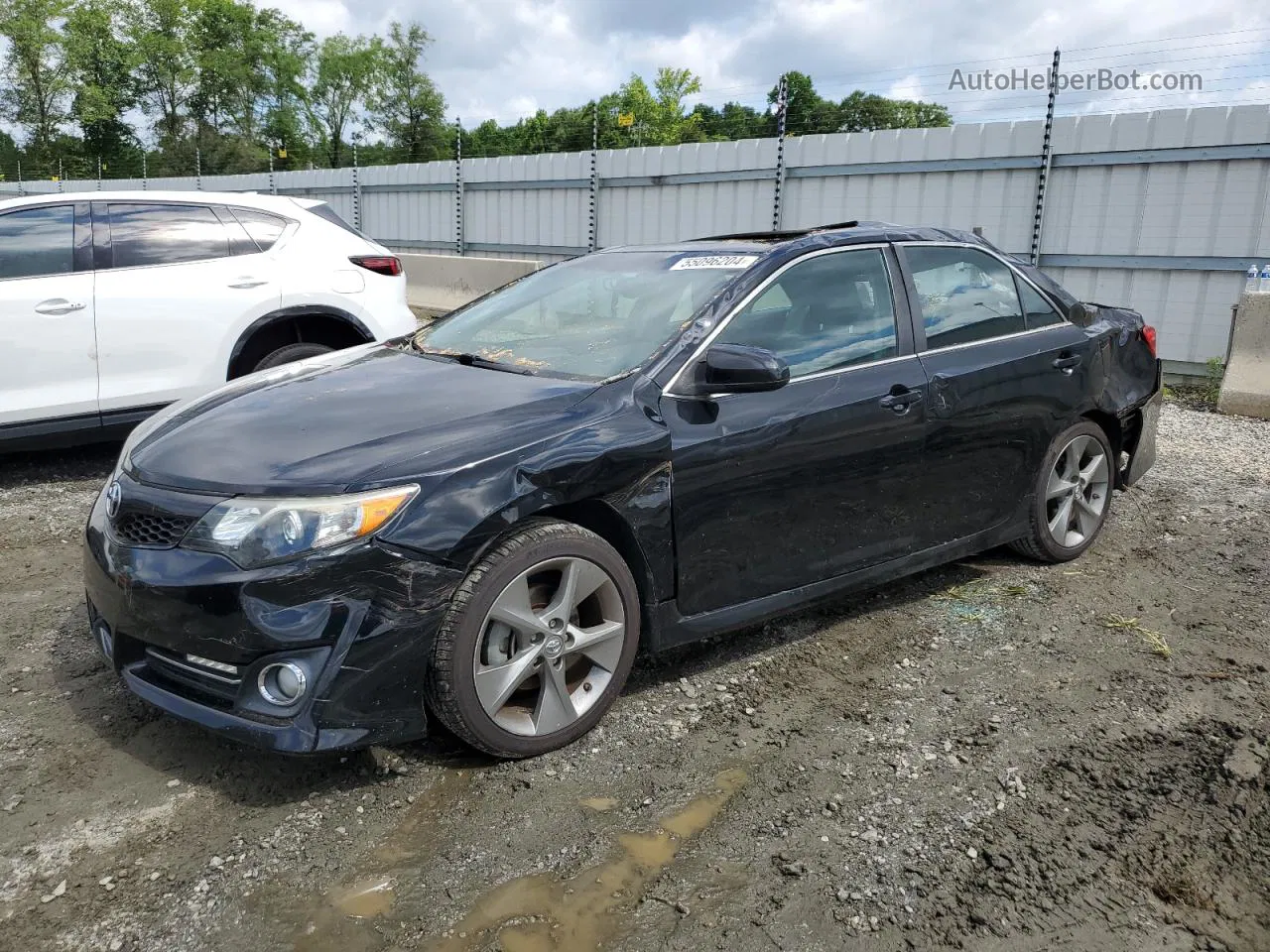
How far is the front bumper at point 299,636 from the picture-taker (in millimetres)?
2566

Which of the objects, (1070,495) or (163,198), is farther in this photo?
(163,198)

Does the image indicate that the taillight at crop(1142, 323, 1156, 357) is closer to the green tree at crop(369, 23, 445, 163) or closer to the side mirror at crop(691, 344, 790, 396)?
the side mirror at crop(691, 344, 790, 396)

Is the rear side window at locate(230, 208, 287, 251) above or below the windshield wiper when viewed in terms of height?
above

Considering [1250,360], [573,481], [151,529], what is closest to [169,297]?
[151,529]

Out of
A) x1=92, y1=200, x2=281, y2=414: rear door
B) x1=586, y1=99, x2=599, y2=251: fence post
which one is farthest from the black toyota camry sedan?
x1=586, y1=99, x2=599, y2=251: fence post

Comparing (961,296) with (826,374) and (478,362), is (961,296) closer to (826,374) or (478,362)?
(826,374)

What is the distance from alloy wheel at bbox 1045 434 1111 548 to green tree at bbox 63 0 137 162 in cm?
6157

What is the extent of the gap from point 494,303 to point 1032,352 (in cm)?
237

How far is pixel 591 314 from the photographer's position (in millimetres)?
3768

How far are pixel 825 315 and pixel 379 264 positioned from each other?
387 centimetres

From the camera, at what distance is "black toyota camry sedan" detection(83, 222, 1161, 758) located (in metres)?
2.62

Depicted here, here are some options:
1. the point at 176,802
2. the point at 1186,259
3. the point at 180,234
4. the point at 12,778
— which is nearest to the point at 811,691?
the point at 176,802

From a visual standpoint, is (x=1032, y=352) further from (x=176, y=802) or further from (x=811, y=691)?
(x=176, y=802)

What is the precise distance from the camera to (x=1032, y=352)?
4.36 metres
